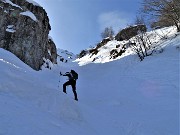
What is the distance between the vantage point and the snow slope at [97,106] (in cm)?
792

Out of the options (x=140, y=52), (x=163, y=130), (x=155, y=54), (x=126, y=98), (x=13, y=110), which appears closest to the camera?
(x=13, y=110)

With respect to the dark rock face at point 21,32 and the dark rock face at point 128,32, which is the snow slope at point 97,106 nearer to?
the dark rock face at point 21,32

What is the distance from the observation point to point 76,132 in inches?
334

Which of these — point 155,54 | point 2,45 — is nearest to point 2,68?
point 2,45

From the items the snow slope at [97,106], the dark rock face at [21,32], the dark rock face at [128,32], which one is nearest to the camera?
the snow slope at [97,106]

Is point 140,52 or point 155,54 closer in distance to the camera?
point 155,54

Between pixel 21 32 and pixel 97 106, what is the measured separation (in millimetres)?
14521

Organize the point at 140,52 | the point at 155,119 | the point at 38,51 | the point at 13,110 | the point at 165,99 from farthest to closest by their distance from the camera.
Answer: the point at 38,51
the point at 140,52
the point at 165,99
the point at 155,119
the point at 13,110

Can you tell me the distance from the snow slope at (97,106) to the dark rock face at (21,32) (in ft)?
29.3

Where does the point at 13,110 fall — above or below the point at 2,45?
below

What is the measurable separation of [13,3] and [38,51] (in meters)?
5.35

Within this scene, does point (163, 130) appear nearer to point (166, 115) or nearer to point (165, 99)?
point (166, 115)

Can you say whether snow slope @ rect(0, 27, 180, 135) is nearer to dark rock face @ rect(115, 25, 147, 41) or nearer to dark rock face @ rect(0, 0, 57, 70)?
dark rock face @ rect(0, 0, 57, 70)

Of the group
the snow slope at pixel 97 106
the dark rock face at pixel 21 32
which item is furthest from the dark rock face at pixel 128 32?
the snow slope at pixel 97 106
